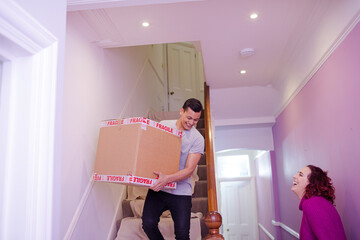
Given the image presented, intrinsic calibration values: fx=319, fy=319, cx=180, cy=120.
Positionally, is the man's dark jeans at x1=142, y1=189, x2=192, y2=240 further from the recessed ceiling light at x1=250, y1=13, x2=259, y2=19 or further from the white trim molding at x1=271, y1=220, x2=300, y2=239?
the white trim molding at x1=271, y1=220, x2=300, y2=239

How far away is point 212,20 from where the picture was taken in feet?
9.07

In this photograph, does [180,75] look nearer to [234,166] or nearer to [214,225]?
[234,166]

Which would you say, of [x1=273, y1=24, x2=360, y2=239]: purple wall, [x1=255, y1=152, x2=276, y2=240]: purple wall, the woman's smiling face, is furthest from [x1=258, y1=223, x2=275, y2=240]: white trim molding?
the woman's smiling face

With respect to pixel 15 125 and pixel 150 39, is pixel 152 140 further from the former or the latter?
pixel 150 39

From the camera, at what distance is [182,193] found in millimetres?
2166

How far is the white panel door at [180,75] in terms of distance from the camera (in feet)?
19.4

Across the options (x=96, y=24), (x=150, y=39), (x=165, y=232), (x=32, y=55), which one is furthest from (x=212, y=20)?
(x=32, y=55)

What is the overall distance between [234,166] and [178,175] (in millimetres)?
5545

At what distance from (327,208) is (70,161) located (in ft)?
5.84

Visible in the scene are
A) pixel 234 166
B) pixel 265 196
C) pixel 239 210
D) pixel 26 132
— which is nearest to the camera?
pixel 26 132

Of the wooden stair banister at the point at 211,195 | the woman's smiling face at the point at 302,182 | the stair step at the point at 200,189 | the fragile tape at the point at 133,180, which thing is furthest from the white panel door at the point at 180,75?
the fragile tape at the point at 133,180

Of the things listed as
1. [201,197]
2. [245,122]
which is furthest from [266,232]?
[201,197]

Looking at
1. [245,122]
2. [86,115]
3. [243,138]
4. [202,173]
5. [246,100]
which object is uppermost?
[246,100]

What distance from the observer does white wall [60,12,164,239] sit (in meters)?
2.12
